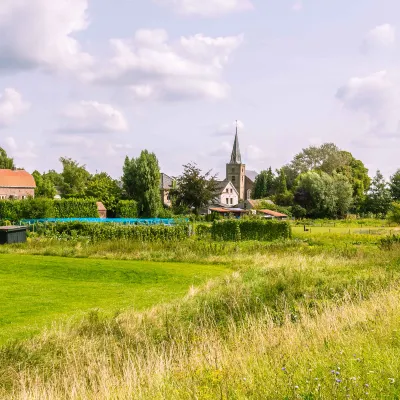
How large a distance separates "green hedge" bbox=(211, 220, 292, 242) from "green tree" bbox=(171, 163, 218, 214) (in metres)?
29.4

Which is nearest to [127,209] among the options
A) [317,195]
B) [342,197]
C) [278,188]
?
[317,195]

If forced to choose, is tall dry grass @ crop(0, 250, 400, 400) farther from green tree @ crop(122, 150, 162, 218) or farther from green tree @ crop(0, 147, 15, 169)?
green tree @ crop(0, 147, 15, 169)

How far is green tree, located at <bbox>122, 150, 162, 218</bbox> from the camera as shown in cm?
6544

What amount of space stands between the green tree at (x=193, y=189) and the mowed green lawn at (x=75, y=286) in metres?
43.6

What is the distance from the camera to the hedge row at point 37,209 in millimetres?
52188

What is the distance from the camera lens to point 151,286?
18062 millimetres

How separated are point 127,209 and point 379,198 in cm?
3853

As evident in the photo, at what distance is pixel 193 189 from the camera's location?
6706cm

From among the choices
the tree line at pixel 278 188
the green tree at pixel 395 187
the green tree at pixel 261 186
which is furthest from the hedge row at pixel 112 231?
the green tree at pixel 261 186

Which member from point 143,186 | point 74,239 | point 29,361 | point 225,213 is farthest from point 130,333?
point 225,213

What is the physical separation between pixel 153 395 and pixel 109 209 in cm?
6105

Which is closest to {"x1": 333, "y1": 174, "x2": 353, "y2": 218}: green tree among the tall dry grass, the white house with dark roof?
the white house with dark roof

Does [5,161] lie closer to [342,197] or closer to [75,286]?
[342,197]

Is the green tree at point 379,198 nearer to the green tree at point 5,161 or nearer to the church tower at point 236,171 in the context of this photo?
the church tower at point 236,171
